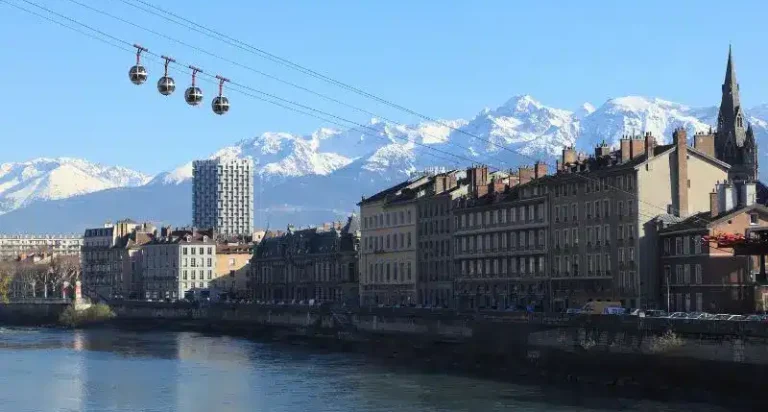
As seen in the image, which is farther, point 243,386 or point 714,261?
point 714,261

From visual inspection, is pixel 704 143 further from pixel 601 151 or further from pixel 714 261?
pixel 714 261

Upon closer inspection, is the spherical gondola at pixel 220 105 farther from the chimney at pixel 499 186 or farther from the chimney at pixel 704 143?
the chimney at pixel 499 186

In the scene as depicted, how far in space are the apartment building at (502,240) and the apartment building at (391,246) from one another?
35.5 ft

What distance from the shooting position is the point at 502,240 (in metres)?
125

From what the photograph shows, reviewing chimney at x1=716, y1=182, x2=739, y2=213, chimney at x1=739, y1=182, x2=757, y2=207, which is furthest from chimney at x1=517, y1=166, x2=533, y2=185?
chimney at x1=739, y1=182, x2=757, y2=207

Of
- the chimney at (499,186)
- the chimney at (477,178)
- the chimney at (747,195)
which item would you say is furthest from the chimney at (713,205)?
the chimney at (477,178)

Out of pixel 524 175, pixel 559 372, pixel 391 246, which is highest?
pixel 524 175

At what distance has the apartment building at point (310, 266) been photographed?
166m

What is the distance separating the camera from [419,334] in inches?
4284

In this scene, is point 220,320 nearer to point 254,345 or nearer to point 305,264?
point 305,264

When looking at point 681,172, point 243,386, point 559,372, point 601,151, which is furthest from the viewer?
point 601,151

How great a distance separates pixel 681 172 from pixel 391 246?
50.0 m

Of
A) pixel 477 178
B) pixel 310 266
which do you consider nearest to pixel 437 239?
pixel 477 178

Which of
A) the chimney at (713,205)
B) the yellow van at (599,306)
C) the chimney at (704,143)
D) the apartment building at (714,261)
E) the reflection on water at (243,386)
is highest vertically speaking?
the chimney at (704,143)
